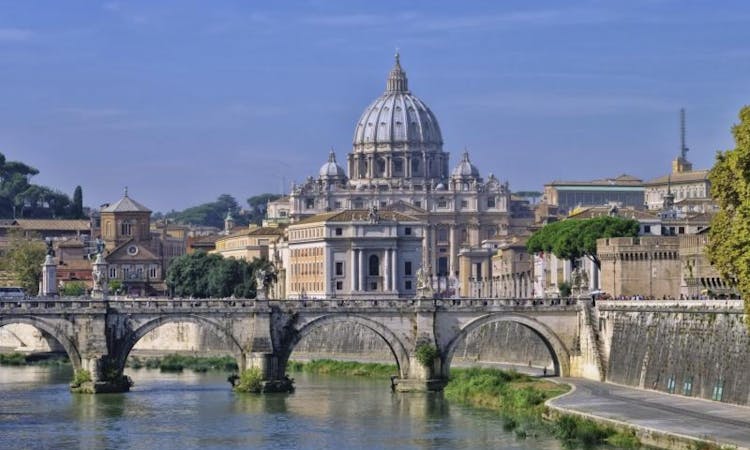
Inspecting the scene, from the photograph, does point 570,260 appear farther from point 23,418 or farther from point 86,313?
point 23,418

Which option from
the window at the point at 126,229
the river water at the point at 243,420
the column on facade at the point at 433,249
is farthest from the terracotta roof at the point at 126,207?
the river water at the point at 243,420

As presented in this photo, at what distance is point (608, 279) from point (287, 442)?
3117 cm

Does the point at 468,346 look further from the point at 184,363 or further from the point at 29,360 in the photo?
the point at 29,360

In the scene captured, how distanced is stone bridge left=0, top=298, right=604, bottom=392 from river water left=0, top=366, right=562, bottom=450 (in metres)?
1.38

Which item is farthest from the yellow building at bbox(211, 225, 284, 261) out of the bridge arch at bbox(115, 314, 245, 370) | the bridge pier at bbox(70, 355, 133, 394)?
the bridge pier at bbox(70, 355, 133, 394)

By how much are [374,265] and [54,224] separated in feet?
152

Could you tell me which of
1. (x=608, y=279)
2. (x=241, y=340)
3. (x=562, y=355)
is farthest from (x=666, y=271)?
(x=241, y=340)

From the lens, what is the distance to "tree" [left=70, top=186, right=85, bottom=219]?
182 meters

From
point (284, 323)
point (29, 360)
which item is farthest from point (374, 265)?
point (284, 323)

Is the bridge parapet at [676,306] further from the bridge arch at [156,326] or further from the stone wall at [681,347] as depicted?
the bridge arch at [156,326]

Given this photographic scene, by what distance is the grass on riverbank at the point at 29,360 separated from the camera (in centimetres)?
9400

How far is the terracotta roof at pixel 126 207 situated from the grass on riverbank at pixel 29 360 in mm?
53778

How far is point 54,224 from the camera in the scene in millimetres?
168750

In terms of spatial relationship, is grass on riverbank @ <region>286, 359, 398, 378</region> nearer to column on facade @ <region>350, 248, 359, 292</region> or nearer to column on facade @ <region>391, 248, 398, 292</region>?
column on facade @ <region>350, 248, 359, 292</region>
